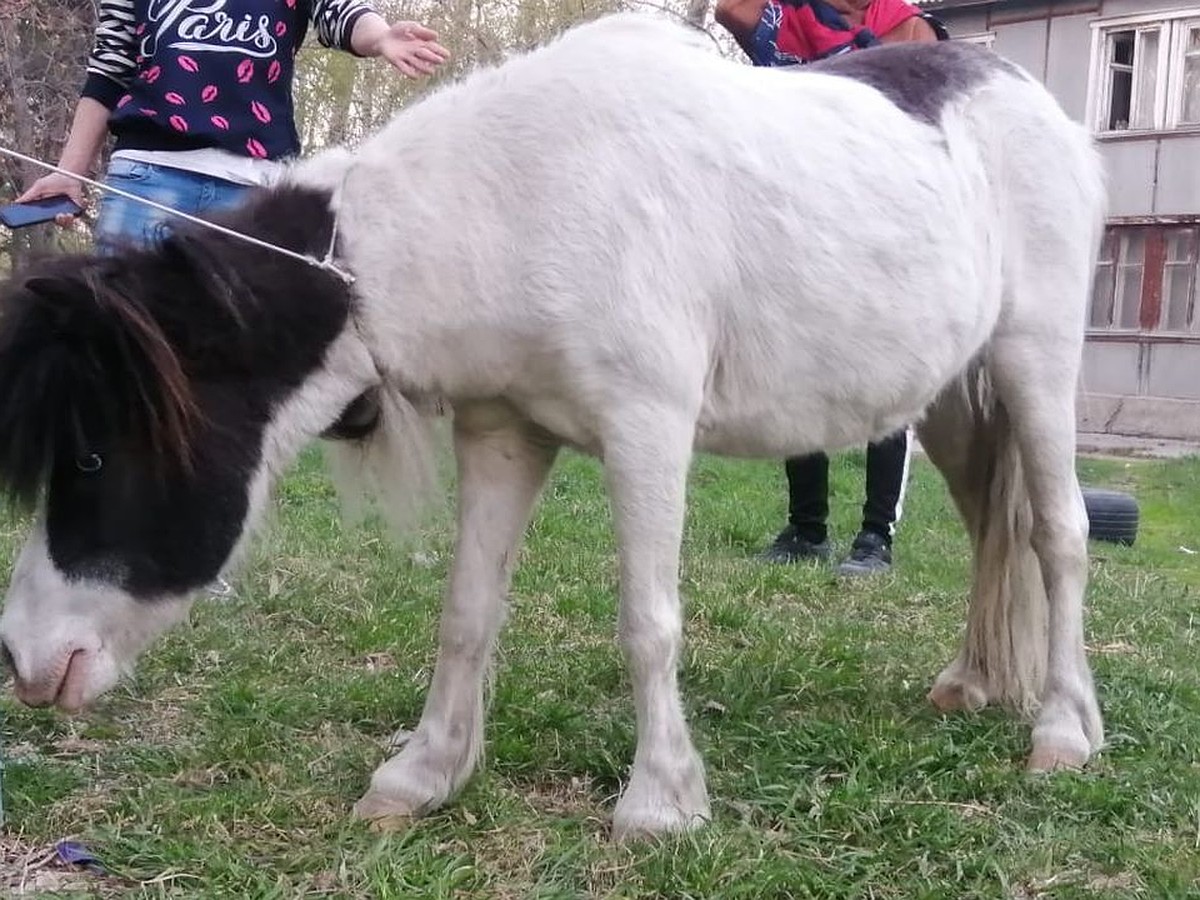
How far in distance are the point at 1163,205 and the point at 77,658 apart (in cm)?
2017

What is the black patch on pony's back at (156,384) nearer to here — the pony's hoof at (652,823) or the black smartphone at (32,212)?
the black smartphone at (32,212)

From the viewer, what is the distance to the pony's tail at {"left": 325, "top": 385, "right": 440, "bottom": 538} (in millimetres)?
3016

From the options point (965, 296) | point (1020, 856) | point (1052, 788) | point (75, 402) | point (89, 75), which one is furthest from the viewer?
point (89, 75)

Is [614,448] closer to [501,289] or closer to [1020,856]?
[501,289]

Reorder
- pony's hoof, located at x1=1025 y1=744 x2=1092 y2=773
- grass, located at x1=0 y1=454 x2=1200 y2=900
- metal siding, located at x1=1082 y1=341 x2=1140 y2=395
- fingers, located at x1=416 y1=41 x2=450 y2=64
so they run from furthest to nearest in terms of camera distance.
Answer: metal siding, located at x1=1082 y1=341 x2=1140 y2=395 → pony's hoof, located at x1=1025 y1=744 x2=1092 y2=773 → fingers, located at x1=416 y1=41 x2=450 y2=64 → grass, located at x1=0 y1=454 x2=1200 y2=900

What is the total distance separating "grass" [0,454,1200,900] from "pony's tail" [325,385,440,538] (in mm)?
179

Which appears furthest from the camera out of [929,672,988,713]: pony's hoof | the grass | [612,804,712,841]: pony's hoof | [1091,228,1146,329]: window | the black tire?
[1091,228,1146,329]: window

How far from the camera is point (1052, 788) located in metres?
3.27

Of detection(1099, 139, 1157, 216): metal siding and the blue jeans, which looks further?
detection(1099, 139, 1157, 216): metal siding

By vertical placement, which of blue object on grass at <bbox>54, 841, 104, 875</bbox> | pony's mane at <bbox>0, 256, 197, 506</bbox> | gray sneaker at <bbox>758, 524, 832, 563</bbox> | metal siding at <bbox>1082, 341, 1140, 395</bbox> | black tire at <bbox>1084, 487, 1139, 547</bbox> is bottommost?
metal siding at <bbox>1082, 341, 1140, 395</bbox>

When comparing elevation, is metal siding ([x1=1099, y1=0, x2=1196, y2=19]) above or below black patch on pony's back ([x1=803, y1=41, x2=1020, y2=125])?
above

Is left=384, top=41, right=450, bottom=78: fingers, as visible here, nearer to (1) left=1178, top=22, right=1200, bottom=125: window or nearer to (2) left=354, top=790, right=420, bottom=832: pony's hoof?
(2) left=354, top=790, right=420, bottom=832: pony's hoof

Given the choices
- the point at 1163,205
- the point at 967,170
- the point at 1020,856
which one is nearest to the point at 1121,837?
the point at 1020,856

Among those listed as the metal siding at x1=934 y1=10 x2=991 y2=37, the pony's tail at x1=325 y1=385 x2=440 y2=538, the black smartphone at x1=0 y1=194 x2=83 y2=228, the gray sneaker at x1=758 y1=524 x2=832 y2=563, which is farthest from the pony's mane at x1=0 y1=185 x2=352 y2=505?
the metal siding at x1=934 y1=10 x2=991 y2=37
